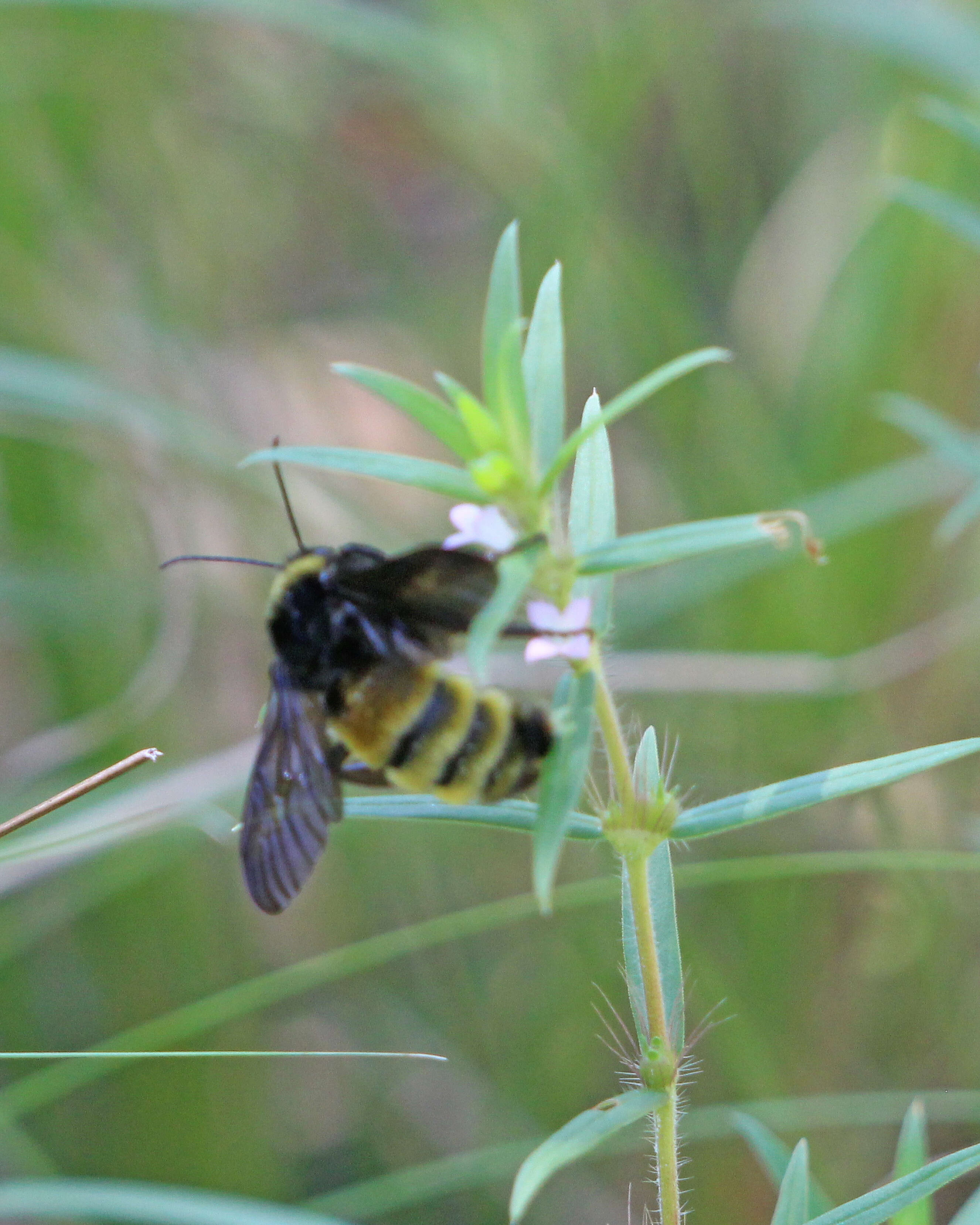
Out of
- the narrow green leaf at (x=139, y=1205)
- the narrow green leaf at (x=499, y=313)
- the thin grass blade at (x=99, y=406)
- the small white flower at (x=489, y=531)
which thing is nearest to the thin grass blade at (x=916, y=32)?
the thin grass blade at (x=99, y=406)

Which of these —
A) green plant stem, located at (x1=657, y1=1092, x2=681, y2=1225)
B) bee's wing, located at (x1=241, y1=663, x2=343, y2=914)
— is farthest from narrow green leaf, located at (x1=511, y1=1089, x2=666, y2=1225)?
bee's wing, located at (x1=241, y1=663, x2=343, y2=914)

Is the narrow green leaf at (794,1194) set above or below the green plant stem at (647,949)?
below

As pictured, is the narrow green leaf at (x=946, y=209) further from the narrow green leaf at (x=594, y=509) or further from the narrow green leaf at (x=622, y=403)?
the narrow green leaf at (x=622, y=403)

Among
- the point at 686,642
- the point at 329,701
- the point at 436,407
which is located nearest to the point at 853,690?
the point at 686,642

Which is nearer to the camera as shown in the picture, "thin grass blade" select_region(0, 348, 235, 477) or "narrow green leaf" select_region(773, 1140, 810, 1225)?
"narrow green leaf" select_region(773, 1140, 810, 1225)

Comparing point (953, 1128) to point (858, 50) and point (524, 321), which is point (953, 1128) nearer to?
point (524, 321)

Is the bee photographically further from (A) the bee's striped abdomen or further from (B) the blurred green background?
(B) the blurred green background
